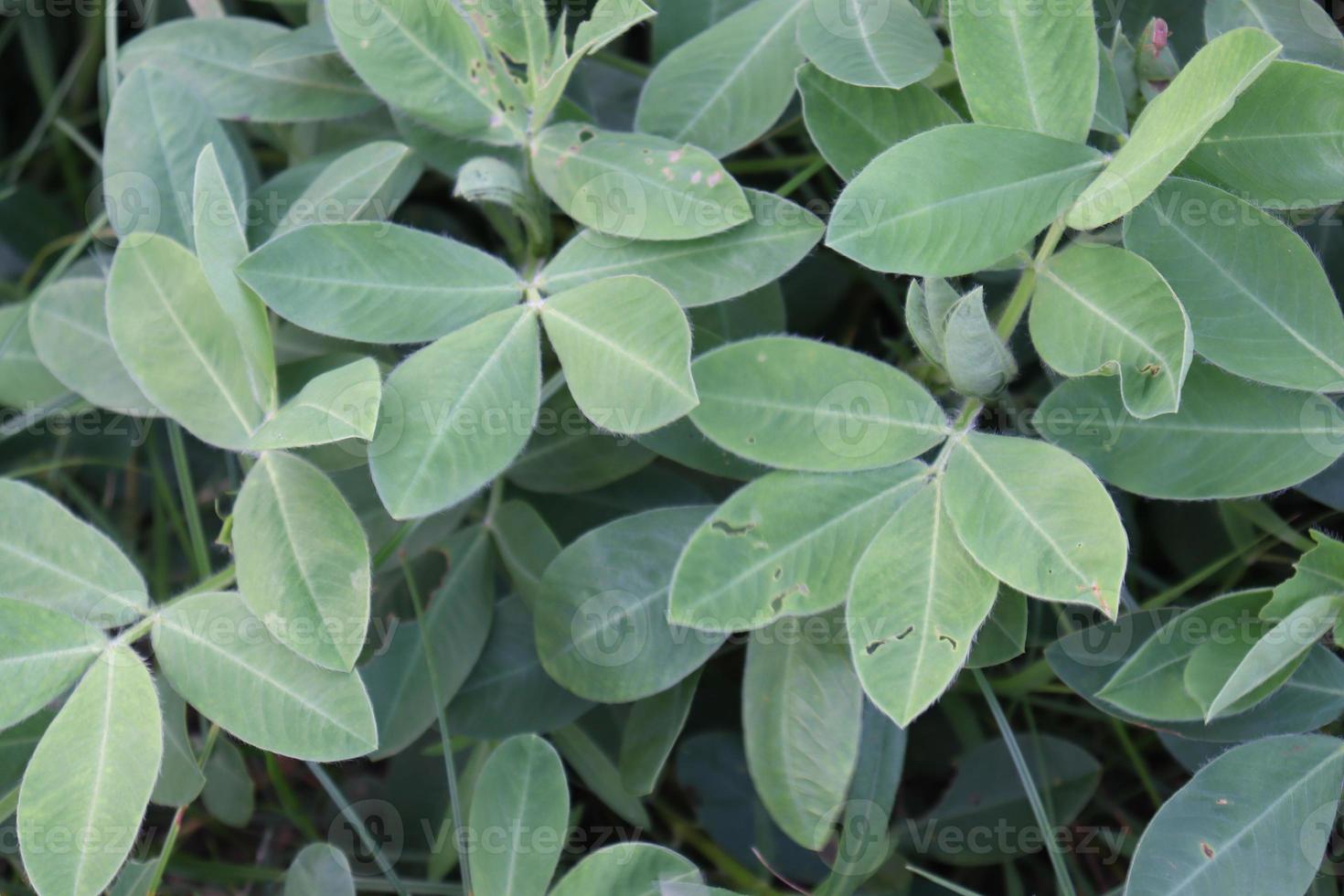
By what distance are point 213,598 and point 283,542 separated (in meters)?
0.15

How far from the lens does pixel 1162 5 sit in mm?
1852

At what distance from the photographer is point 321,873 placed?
1.58 metres

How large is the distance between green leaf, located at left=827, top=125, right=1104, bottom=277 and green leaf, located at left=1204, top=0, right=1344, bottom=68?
0.37 meters

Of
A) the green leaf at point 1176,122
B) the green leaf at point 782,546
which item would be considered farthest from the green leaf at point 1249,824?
the green leaf at point 1176,122

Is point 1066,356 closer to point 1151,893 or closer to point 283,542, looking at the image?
point 1151,893

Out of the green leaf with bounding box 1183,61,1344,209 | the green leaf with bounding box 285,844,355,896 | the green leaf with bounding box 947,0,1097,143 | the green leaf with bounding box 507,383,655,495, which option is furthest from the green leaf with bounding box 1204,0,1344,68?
the green leaf with bounding box 285,844,355,896

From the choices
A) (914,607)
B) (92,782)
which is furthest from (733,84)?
(92,782)

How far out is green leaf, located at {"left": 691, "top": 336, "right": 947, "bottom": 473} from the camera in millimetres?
1455

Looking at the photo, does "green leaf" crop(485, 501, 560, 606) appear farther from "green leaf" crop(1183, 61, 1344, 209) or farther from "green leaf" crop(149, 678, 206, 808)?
"green leaf" crop(1183, 61, 1344, 209)

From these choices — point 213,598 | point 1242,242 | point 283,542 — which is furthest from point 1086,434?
point 213,598

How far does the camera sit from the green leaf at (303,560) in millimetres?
1406

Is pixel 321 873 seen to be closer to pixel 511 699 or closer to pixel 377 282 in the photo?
pixel 511 699

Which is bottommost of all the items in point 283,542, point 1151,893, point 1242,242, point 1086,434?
point 1151,893

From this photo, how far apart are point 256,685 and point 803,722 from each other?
29.5 inches
